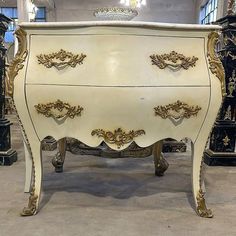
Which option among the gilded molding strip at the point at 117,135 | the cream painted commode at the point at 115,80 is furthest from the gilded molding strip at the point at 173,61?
the gilded molding strip at the point at 117,135

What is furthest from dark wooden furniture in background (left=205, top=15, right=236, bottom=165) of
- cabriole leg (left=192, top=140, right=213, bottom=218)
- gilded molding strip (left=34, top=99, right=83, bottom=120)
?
gilded molding strip (left=34, top=99, right=83, bottom=120)

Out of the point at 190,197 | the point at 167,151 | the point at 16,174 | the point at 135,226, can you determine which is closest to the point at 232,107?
the point at 167,151

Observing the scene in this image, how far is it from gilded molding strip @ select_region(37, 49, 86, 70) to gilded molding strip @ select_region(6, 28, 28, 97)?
77 millimetres

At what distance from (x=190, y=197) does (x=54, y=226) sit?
659 millimetres

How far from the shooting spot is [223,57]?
6.89ft

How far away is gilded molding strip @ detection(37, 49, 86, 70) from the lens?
3.99 feet

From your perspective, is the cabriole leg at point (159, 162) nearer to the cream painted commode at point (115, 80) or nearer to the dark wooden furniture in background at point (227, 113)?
the dark wooden furniture in background at point (227, 113)

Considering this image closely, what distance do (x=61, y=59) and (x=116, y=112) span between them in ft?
0.95

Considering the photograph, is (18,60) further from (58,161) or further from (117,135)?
(58,161)

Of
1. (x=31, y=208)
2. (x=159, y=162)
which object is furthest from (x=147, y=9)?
(x=31, y=208)

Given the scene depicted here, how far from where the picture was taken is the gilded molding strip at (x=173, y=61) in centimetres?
122

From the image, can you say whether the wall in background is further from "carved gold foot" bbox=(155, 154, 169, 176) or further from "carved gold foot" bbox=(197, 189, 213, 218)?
"carved gold foot" bbox=(197, 189, 213, 218)

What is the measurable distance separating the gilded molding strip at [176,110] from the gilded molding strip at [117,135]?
108mm

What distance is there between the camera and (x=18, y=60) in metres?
1.24
